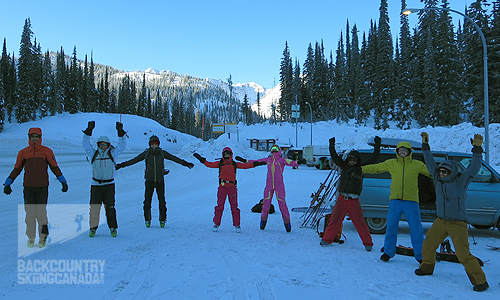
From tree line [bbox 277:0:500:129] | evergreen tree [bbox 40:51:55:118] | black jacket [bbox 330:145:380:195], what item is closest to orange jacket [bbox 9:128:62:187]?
black jacket [bbox 330:145:380:195]

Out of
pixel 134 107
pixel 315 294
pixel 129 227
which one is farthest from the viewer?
pixel 134 107

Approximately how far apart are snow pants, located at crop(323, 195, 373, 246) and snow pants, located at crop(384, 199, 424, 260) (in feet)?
2.05

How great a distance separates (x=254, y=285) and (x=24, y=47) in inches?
3110

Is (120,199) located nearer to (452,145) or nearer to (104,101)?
(452,145)

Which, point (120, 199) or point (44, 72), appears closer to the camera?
point (120, 199)

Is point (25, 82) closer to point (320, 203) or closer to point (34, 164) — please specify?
point (34, 164)

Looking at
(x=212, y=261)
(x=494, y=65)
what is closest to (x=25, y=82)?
(x=212, y=261)

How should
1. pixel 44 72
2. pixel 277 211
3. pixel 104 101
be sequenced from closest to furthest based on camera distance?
pixel 277 211
pixel 44 72
pixel 104 101

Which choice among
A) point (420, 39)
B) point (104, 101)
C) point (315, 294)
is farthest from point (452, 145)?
point (104, 101)

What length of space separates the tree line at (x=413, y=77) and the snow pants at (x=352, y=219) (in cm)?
3516

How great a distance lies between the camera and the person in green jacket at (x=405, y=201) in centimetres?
520

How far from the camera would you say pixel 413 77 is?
53.0 m

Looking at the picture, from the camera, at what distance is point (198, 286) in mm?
4145

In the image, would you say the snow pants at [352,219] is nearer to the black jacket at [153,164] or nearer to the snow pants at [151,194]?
the snow pants at [151,194]
